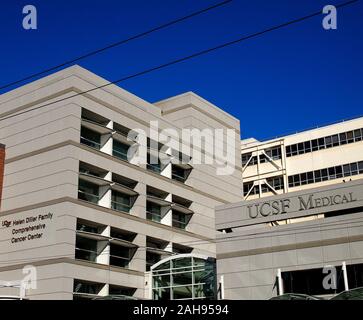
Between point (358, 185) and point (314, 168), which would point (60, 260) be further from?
point (314, 168)

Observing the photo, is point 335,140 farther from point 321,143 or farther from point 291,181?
point 291,181

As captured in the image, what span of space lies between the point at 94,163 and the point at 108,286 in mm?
10503

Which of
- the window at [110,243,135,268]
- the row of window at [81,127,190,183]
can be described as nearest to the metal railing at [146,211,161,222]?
the row of window at [81,127,190,183]

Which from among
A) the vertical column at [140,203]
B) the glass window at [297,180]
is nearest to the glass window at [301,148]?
the glass window at [297,180]

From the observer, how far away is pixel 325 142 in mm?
68500

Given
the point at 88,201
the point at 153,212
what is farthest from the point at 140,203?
the point at 88,201

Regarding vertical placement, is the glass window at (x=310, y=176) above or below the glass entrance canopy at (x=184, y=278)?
above

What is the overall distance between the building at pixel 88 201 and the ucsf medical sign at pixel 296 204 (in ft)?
27.2

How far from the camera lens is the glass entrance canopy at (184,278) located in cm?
4378

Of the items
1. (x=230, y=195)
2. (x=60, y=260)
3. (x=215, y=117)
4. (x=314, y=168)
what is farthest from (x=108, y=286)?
(x=314, y=168)

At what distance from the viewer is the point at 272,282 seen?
35281 millimetres

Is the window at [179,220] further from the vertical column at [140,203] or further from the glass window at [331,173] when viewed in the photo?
the glass window at [331,173]

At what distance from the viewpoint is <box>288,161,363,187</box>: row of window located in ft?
214
